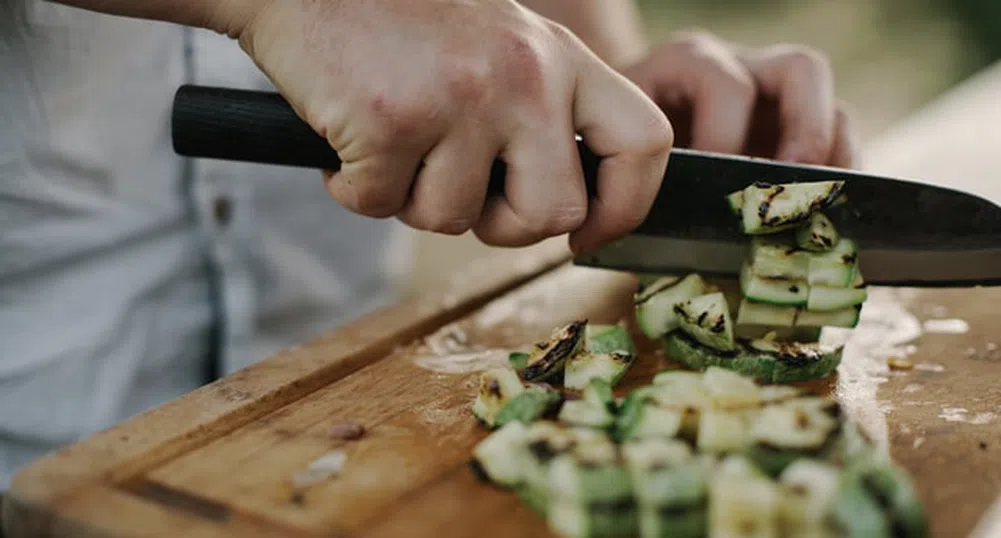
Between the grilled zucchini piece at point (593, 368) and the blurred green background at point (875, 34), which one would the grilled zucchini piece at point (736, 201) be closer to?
the grilled zucchini piece at point (593, 368)

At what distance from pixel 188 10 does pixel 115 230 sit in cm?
49

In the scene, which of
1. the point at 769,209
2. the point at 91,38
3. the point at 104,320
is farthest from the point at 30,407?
the point at 769,209

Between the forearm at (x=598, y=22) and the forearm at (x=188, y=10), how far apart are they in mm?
1000

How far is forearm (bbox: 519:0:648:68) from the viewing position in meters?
2.19

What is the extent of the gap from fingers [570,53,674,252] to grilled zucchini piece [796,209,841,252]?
0.64 feet

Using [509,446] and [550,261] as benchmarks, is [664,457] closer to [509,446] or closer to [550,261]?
[509,446]

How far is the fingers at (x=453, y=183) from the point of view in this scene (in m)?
1.20

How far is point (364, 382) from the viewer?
4.51 ft

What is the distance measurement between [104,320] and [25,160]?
0.27 m

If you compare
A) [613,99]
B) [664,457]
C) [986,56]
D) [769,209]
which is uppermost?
[613,99]

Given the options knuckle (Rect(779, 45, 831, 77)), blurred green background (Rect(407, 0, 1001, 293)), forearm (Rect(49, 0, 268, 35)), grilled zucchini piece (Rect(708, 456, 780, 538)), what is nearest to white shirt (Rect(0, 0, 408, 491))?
forearm (Rect(49, 0, 268, 35))

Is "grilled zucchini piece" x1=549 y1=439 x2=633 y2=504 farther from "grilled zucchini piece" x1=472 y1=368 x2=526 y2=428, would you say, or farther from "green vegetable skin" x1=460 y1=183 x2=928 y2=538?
"grilled zucchini piece" x1=472 y1=368 x2=526 y2=428

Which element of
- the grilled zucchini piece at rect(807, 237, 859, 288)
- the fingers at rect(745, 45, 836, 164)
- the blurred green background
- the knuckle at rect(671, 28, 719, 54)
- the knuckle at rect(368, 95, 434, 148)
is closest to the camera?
the knuckle at rect(368, 95, 434, 148)

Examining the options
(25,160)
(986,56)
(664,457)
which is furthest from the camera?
(986,56)
